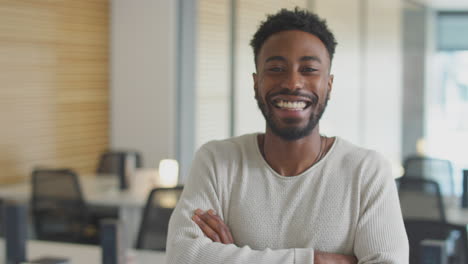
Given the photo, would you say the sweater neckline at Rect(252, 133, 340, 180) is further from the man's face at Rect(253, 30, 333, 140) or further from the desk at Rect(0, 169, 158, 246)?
the desk at Rect(0, 169, 158, 246)

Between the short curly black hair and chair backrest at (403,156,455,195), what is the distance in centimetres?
421

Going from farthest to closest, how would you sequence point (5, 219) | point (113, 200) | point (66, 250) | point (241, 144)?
1. point (113, 200)
2. point (66, 250)
3. point (5, 219)
4. point (241, 144)

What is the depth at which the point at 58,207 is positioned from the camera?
17.7 feet

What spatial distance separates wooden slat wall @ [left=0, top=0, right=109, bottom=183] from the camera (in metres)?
6.67

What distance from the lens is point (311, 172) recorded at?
1.93 metres

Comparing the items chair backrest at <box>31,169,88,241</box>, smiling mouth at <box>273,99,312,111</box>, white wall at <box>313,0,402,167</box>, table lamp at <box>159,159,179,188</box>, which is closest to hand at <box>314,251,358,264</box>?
smiling mouth at <box>273,99,312,111</box>

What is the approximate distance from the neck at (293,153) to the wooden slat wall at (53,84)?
16.5 feet

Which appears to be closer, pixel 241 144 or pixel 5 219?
pixel 241 144

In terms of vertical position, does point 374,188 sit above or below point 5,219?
above

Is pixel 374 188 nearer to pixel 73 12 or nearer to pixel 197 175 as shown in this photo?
pixel 197 175

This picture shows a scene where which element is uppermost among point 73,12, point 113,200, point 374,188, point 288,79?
point 73,12

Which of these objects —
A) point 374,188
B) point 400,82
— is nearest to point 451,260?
point 374,188

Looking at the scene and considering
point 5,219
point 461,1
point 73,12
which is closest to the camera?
point 5,219

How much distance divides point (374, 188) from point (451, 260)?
1683 millimetres
